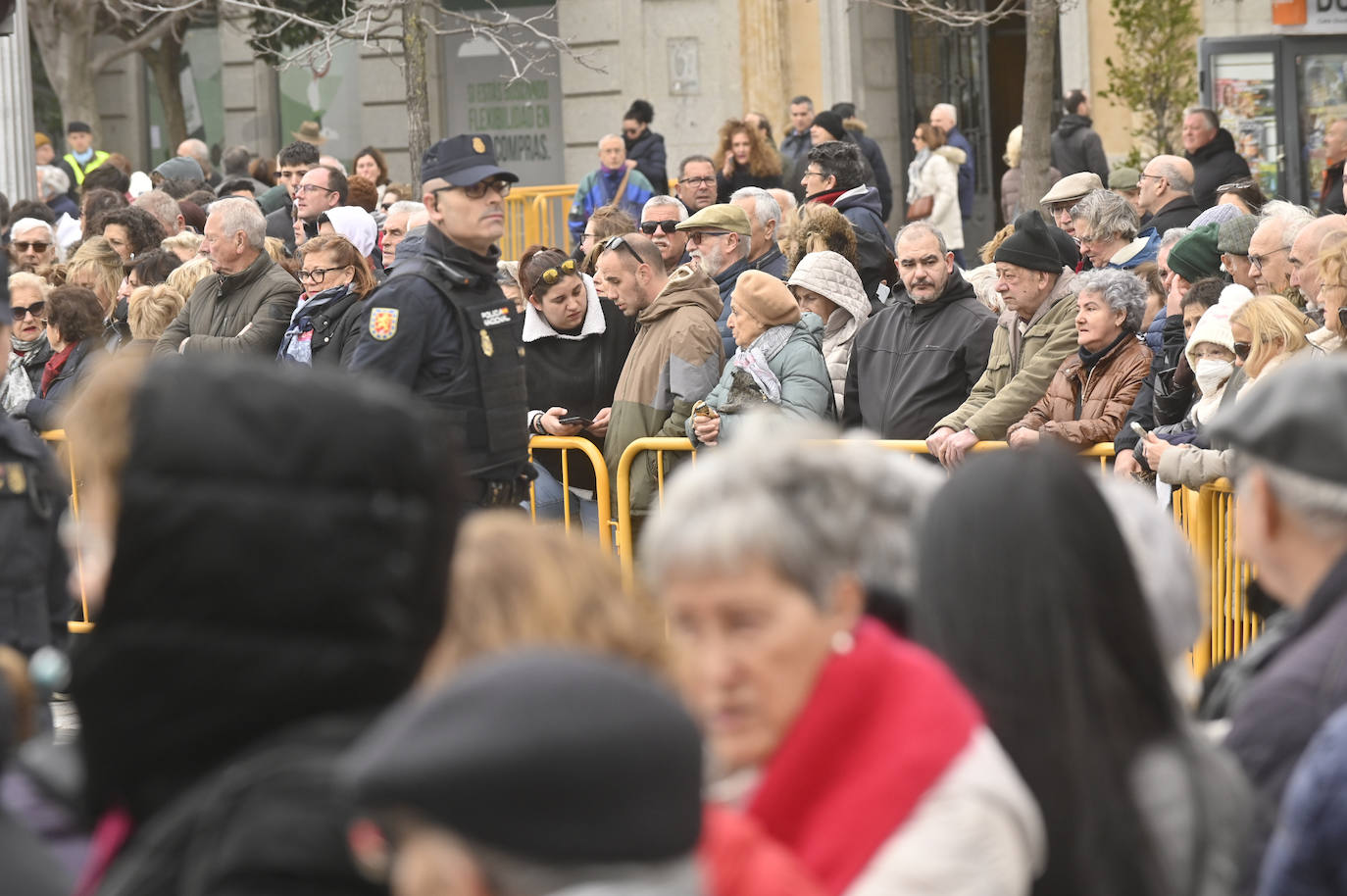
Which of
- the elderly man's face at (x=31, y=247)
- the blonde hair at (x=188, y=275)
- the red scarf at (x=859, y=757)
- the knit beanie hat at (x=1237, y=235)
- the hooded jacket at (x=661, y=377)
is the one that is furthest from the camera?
the elderly man's face at (x=31, y=247)

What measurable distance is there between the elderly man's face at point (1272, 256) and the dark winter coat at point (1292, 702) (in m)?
5.31

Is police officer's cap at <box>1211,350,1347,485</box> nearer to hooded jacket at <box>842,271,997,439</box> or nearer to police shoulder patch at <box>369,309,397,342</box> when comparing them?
police shoulder patch at <box>369,309,397,342</box>

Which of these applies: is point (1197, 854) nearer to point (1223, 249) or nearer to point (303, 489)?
point (303, 489)

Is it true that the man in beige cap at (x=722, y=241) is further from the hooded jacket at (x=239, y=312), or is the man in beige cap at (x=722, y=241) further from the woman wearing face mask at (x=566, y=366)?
the hooded jacket at (x=239, y=312)

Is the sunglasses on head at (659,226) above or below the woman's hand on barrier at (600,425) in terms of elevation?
above

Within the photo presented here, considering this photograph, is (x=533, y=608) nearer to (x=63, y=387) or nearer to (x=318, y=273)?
(x=318, y=273)

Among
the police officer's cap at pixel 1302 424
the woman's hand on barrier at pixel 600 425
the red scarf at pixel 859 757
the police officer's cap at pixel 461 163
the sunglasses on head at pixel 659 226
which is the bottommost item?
the woman's hand on barrier at pixel 600 425

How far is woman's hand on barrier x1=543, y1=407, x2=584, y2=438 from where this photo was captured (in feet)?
27.0

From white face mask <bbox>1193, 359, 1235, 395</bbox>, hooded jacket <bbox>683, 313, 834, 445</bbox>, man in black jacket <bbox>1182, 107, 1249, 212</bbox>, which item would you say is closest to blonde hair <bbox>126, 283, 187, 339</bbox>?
hooded jacket <bbox>683, 313, 834, 445</bbox>

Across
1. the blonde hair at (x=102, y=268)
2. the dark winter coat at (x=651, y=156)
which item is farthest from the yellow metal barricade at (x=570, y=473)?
the dark winter coat at (x=651, y=156)

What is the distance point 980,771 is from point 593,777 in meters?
0.93

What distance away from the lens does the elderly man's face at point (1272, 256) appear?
789 centimetres

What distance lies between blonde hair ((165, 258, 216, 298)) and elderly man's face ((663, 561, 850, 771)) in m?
7.73

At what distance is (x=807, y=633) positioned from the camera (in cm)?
245
